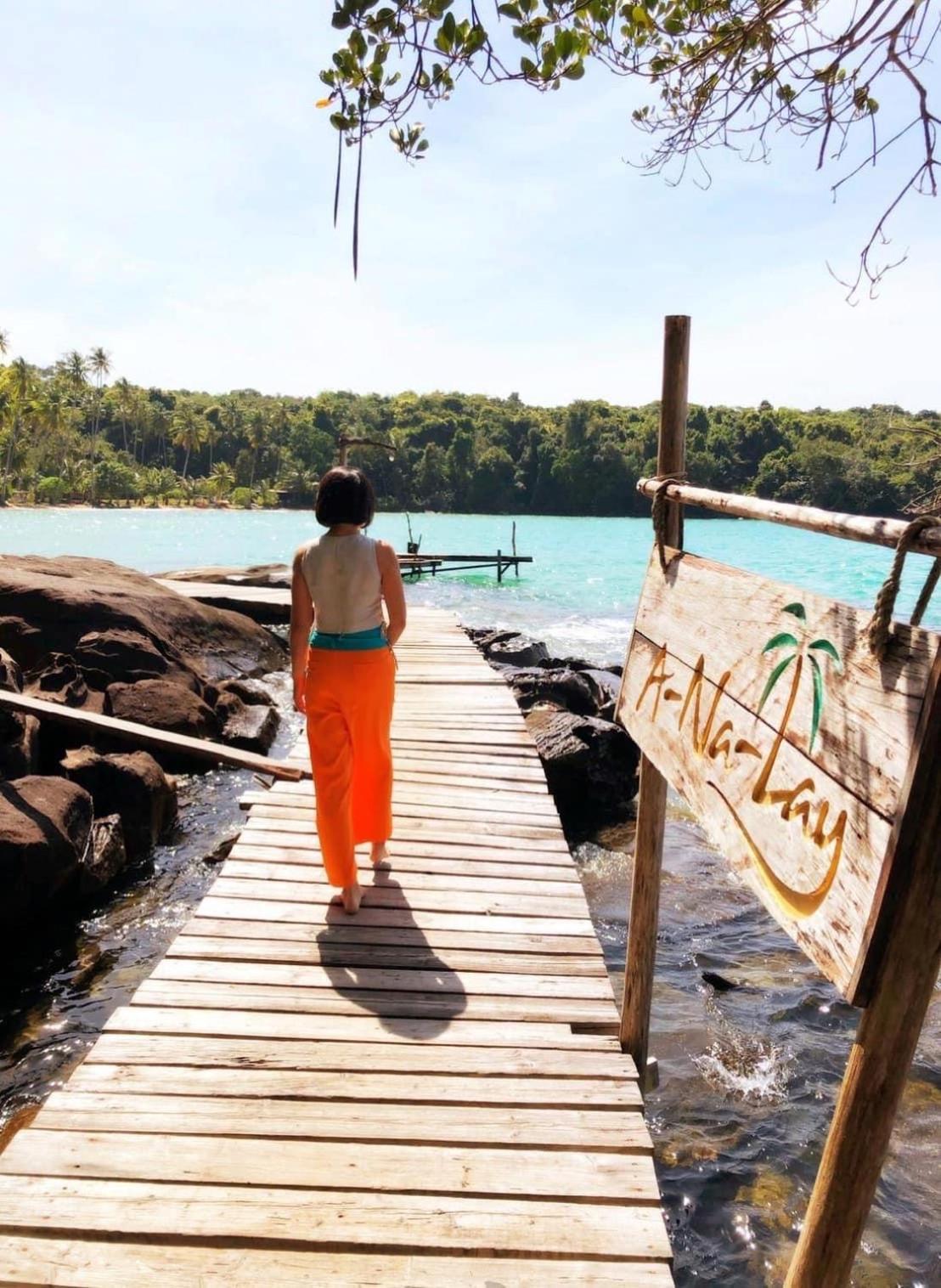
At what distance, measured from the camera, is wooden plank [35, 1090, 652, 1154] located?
8.30ft

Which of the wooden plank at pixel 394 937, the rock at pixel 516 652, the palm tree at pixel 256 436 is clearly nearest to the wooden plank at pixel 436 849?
the wooden plank at pixel 394 937

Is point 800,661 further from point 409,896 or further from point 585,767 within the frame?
point 585,767

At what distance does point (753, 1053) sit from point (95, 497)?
259 feet

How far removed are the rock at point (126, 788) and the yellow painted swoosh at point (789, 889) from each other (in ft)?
19.1

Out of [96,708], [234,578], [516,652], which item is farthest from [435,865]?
[234,578]

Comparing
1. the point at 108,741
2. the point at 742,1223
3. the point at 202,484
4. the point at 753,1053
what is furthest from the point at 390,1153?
the point at 202,484

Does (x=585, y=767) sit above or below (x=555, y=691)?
below

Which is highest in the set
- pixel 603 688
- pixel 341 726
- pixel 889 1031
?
pixel 889 1031

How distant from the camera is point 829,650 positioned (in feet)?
5.52

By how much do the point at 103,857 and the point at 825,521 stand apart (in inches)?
225

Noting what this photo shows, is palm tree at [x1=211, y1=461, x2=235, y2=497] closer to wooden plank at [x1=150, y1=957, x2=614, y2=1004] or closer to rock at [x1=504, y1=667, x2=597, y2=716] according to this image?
rock at [x1=504, y1=667, x2=597, y2=716]

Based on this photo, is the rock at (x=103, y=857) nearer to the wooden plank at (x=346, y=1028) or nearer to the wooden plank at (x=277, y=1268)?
the wooden plank at (x=346, y=1028)

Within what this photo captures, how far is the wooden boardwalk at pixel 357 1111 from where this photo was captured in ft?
7.00

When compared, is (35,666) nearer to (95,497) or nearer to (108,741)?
(108,741)
